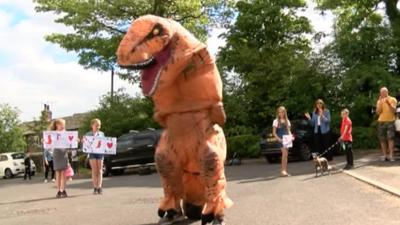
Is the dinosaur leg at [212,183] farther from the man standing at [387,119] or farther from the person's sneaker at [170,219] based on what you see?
the man standing at [387,119]

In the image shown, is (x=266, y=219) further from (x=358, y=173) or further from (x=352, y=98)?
(x=352, y=98)

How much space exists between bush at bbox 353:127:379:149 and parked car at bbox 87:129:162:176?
8.63 metres

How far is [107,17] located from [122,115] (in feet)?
18.8

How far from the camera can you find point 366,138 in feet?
86.3

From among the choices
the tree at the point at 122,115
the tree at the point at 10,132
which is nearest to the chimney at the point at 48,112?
the tree at the point at 10,132

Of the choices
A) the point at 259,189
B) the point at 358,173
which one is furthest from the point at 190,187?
the point at 358,173

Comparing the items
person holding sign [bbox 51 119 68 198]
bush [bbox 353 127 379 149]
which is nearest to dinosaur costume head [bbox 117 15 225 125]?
person holding sign [bbox 51 119 68 198]

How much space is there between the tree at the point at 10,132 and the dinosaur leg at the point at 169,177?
194ft

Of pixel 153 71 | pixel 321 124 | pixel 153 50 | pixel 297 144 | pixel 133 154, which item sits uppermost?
pixel 153 50

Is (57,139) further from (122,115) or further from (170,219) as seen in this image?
(122,115)

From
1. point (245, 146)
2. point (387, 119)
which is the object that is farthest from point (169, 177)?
point (245, 146)

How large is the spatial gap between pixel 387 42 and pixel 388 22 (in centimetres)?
216

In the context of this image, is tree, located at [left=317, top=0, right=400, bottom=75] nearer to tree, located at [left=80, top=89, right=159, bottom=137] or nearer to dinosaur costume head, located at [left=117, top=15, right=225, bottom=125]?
tree, located at [left=80, top=89, right=159, bottom=137]

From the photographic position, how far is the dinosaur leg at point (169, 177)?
24.9ft
